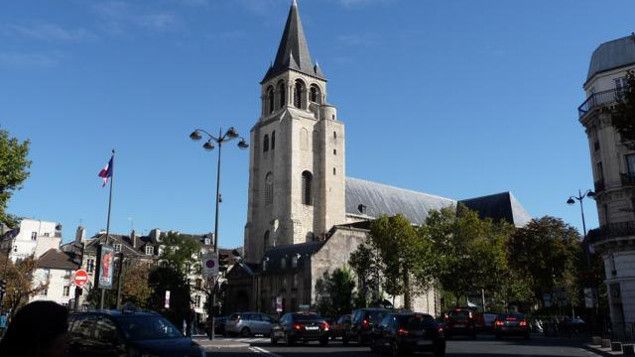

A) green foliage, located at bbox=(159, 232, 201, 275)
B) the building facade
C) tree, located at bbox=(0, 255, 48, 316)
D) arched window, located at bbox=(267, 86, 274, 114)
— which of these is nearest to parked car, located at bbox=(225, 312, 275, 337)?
the building facade

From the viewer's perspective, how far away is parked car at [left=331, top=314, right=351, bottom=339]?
26.1 metres

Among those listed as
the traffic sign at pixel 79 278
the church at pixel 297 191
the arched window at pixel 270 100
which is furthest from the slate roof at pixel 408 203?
the traffic sign at pixel 79 278

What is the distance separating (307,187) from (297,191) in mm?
3293

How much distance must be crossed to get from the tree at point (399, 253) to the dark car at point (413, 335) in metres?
33.2

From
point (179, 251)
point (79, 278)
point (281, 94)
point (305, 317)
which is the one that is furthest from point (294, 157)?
point (79, 278)

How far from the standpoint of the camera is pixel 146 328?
11016 millimetres

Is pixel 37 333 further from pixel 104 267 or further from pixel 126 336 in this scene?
pixel 104 267

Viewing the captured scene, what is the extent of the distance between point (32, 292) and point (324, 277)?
2653cm

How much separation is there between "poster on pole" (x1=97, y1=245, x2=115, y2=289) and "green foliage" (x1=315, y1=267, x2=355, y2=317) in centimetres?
3200

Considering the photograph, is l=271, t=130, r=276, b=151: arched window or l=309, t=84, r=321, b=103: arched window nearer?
l=271, t=130, r=276, b=151: arched window

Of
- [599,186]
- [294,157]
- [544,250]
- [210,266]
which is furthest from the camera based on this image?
[294,157]

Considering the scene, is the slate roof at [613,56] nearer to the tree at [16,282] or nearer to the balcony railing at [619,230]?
the balcony railing at [619,230]

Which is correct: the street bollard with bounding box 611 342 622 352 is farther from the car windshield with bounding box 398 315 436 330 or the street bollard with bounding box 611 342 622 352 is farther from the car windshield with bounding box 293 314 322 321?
the car windshield with bounding box 293 314 322 321

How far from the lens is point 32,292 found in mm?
48719
